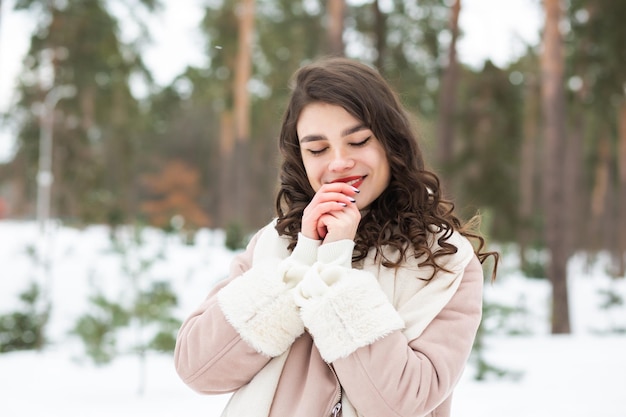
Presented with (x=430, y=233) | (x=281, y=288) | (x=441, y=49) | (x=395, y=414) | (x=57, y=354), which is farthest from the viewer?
(x=441, y=49)

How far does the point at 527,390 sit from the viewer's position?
227 inches

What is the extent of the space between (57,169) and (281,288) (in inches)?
655

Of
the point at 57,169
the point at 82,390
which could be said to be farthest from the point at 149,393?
the point at 57,169

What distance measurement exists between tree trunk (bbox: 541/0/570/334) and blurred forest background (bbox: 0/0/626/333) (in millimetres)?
20

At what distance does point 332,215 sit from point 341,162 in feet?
0.48

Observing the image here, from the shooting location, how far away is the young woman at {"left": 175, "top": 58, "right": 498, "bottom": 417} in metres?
1.47

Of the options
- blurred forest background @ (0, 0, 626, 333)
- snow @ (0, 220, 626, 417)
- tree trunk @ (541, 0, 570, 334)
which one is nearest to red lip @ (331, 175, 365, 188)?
snow @ (0, 220, 626, 417)

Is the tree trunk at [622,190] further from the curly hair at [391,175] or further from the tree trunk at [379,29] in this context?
the curly hair at [391,175]

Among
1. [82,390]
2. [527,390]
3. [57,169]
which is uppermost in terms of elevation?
[57,169]

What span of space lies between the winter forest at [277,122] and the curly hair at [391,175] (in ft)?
13.4

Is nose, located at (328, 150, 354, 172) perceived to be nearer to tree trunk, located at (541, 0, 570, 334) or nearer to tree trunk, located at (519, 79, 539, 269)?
tree trunk, located at (541, 0, 570, 334)

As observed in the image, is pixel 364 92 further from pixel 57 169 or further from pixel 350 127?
pixel 57 169

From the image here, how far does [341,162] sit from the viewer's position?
163cm

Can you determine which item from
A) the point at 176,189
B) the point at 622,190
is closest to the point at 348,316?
the point at 622,190
